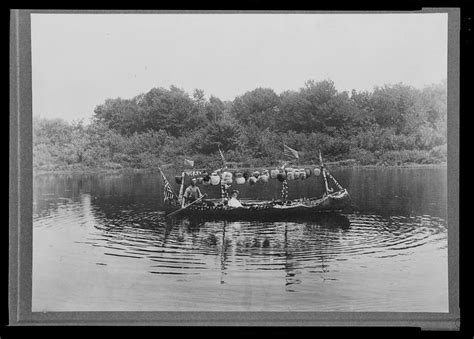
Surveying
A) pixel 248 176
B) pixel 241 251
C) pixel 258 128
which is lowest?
pixel 241 251

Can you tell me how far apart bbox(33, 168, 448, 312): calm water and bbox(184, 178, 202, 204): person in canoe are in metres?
0.07

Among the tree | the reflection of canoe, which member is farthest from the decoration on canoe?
the tree

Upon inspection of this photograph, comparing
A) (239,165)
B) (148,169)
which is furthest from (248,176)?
(148,169)

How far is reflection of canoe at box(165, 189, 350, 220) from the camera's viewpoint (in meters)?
2.79

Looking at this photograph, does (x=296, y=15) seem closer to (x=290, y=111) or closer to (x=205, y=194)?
(x=290, y=111)

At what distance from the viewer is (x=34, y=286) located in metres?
2.70

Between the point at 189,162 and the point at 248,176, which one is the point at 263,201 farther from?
the point at 189,162

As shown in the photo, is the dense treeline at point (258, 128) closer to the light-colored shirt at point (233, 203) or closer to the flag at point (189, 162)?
the flag at point (189, 162)

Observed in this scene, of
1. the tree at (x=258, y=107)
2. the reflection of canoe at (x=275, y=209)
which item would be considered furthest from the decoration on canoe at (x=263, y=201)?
the tree at (x=258, y=107)

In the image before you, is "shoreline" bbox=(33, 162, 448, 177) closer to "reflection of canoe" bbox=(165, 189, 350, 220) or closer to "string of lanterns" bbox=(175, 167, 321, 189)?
Answer: "string of lanterns" bbox=(175, 167, 321, 189)

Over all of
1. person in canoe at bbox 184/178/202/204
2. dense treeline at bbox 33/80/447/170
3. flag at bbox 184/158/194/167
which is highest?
dense treeline at bbox 33/80/447/170

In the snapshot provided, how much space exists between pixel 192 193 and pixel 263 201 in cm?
35

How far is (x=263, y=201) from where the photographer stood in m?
2.81
